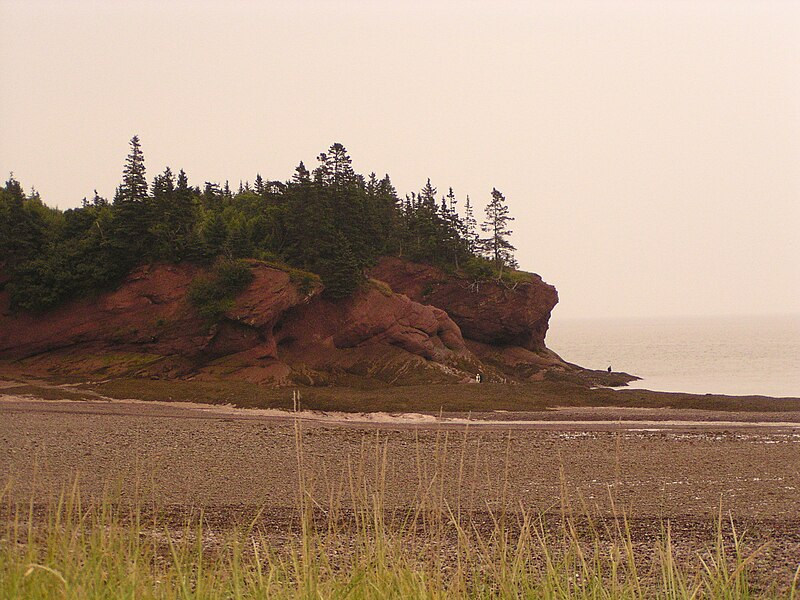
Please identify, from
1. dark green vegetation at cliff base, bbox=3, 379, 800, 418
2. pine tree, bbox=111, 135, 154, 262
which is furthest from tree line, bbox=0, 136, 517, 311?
dark green vegetation at cliff base, bbox=3, 379, 800, 418

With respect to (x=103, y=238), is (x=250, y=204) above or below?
above

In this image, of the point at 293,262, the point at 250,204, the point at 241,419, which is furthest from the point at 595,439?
the point at 250,204

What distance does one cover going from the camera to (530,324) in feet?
219

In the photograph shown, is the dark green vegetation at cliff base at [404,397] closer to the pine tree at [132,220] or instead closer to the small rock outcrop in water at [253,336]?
the small rock outcrop in water at [253,336]

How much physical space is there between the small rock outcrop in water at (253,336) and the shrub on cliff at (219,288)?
460 millimetres

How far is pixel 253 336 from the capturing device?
46562 millimetres

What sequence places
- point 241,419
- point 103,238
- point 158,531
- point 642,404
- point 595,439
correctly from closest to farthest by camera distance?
point 158,531 → point 595,439 → point 241,419 → point 642,404 → point 103,238

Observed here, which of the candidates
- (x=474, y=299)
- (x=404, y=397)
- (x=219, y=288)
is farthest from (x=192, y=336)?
(x=474, y=299)

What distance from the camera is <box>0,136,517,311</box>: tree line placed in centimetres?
4634

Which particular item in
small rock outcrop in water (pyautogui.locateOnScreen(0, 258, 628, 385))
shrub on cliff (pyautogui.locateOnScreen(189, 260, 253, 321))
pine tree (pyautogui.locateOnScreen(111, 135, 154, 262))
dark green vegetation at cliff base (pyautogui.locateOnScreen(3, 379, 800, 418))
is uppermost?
pine tree (pyautogui.locateOnScreen(111, 135, 154, 262))

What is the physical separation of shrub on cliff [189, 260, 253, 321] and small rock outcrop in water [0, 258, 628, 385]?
0.46 m

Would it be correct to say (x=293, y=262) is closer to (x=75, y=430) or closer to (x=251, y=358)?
(x=251, y=358)

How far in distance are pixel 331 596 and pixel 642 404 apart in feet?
136

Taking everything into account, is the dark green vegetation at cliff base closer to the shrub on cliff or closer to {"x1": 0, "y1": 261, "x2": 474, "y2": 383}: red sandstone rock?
{"x1": 0, "y1": 261, "x2": 474, "y2": 383}: red sandstone rock
